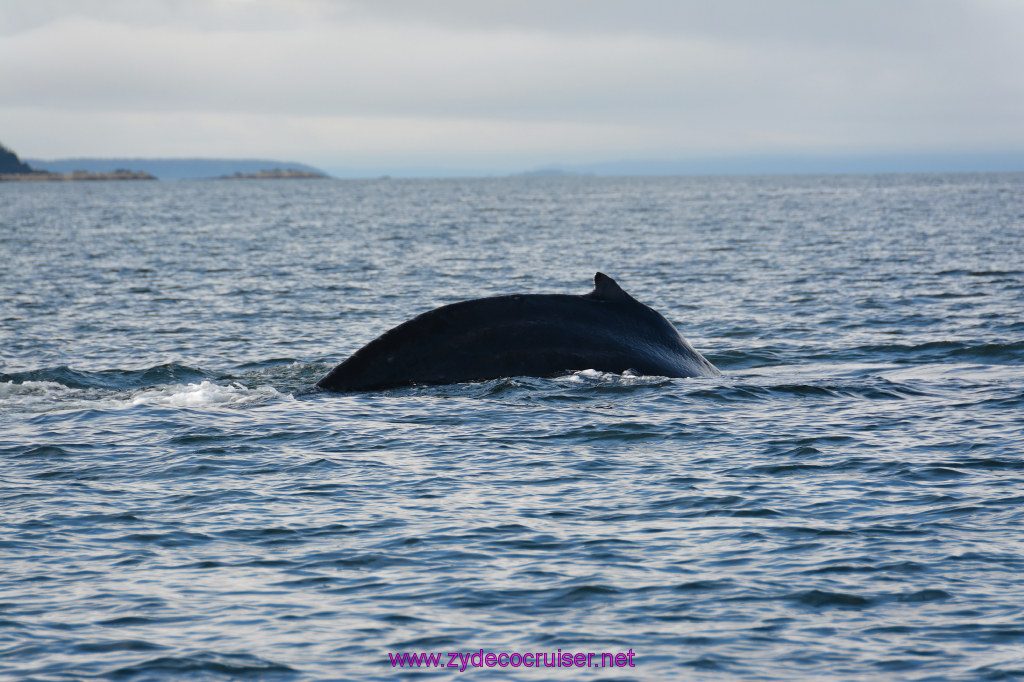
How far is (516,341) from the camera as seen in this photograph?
43.4 ft

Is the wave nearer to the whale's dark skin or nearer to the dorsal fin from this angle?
the whale's dark skin

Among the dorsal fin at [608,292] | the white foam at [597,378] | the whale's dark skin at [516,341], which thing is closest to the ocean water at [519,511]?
the white foam at [597,378]

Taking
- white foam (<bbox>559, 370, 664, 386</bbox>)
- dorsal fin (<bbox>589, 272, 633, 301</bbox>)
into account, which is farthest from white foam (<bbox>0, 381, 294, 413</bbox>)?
dorsal fin (<bbox>589, 272, 633, 301</bbox>)

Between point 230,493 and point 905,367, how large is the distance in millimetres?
10680

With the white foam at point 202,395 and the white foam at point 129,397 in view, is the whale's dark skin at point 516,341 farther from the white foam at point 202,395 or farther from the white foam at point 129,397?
the white foam at point 129,397

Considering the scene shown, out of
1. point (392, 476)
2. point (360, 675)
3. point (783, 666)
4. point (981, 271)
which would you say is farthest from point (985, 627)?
point (981, 271)

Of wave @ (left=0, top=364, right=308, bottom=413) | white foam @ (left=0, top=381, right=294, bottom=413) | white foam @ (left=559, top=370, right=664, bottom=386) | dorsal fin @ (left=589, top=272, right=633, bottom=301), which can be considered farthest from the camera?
wave @ (left=0, top=364, right=308, bottom=413)

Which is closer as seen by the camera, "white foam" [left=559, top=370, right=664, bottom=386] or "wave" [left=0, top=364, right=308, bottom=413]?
"white foam" [left=559, top=370, right=664, bottom=386]

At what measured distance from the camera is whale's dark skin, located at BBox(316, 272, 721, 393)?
12961mm

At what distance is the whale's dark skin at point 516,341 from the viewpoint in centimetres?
1296

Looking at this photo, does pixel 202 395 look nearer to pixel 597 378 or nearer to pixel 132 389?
pixel 132 389

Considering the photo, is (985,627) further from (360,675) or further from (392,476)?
(392,476)

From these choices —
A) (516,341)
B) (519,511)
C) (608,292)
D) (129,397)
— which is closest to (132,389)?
(129,397)

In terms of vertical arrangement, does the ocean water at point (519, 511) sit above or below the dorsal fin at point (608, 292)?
below
